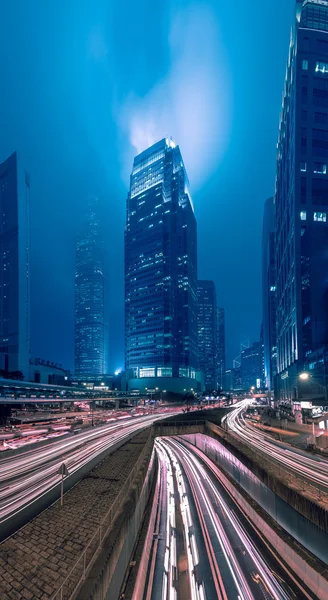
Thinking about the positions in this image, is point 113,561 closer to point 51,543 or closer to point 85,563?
point 85,563

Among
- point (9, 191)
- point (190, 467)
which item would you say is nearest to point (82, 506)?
point (190, 467)

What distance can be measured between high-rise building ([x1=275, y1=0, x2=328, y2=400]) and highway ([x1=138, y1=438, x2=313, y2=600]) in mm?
71227

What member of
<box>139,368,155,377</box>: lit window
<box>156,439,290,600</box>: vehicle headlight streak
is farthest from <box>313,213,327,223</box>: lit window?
<box>139,368,155,377</box>: lit window

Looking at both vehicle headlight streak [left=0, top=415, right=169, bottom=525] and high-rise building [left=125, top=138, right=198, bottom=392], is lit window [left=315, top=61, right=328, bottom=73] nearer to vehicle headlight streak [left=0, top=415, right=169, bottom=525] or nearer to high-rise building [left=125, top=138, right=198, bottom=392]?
high-rise building [left=125, top=138, right=198, bottom=392]

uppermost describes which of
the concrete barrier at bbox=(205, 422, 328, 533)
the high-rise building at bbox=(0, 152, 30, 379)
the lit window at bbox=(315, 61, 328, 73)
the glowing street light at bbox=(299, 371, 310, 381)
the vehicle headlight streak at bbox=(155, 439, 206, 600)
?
the lit window at bbox=(315, 61, 328, 73)

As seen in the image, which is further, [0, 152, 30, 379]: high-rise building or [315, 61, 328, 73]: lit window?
[0, 152, 30, 379]: high-rise building

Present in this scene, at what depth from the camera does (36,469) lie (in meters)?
22.5

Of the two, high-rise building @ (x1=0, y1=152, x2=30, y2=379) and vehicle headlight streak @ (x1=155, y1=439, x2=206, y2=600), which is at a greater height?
high-rise building @ (x1=0, y1=152, x2=30, y2=379)

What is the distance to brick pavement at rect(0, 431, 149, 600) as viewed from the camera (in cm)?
919

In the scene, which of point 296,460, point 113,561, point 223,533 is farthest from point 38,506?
point 296,460

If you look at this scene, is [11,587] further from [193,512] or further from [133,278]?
[133,278]

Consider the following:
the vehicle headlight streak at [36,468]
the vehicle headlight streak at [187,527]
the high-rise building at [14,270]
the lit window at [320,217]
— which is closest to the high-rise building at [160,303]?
the high-rise building at [14,270]

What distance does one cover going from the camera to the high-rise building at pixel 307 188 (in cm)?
9062

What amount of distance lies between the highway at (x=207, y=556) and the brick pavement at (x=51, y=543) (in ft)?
11.0
